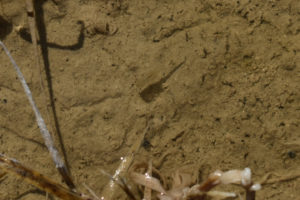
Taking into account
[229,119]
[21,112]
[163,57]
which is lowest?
[229,119]

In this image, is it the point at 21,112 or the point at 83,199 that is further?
the point at 21,112

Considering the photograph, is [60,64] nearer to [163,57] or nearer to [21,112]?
[21,112]

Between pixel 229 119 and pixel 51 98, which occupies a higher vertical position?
pixel 51 98

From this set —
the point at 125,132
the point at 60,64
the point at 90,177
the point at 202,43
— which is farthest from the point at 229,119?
the point at 60,64

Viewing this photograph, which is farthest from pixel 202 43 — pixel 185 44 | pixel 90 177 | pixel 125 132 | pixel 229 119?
pixel 90 177

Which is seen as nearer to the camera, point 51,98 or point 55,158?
point 55,158

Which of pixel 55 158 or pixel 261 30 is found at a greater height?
pixel 261 30

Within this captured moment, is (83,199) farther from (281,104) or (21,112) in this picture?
(281,104)

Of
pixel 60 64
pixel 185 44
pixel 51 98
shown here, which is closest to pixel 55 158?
pixel 51 98

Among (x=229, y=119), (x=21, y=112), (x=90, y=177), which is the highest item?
(x=21, y=112)
